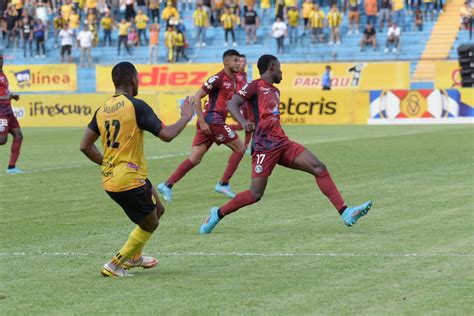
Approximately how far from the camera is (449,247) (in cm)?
1056

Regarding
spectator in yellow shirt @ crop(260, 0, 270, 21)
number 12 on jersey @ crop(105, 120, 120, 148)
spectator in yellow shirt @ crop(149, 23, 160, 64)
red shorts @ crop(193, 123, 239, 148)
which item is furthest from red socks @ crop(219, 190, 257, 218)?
spectator in yellow shirt @ crop(260, 0, 270, 21)

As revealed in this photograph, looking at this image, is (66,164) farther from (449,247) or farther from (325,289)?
(325,289)

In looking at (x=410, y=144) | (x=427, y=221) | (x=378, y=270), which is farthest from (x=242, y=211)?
(x=410, y=144)

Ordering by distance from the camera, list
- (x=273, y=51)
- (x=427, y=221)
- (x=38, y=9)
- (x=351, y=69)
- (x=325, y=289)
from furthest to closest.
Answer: (x=38, y=9)
(x=273, y=51)
(x=351, y=69)
(x=427, y=221)
(x=325, y=289)

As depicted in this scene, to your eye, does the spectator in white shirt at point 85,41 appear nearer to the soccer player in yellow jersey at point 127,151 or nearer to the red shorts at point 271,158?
the red shorts at point 271,158

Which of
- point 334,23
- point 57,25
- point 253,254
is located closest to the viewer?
point 253,254

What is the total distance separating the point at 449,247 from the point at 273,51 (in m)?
36.9

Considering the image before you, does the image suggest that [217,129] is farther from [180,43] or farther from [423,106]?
[180,43]

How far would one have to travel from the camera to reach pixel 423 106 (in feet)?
118

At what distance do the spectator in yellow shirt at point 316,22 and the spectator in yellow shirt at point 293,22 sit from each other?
61 centimetres

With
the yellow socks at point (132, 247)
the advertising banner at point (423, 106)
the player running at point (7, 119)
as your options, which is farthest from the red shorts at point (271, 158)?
the advertising banner at point (423, 106)

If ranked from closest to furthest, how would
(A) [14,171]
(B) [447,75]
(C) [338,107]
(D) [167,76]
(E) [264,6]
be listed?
(A) [14,171] → (C) [338,107] → (B) [447,75] → (D) [167,76] → (E) [264,6]

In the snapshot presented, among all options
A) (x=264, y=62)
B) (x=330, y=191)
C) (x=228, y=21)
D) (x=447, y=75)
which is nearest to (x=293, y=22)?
(x=228, y=21)

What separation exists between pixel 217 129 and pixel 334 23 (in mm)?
30943
